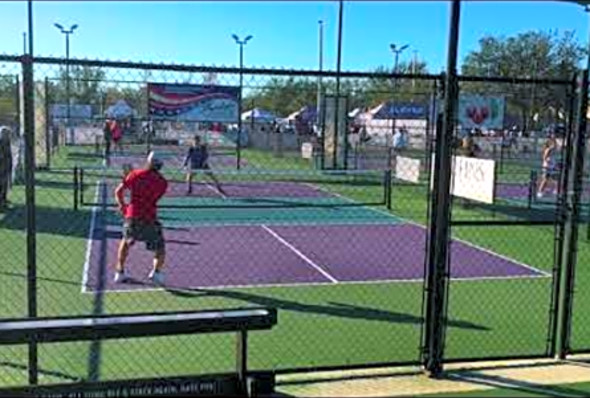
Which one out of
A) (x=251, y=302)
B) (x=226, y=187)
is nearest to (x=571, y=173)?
(x=251, y=302)

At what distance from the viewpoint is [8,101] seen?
9.59 metres

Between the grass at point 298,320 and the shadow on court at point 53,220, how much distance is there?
1090 mm

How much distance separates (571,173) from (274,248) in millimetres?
7831

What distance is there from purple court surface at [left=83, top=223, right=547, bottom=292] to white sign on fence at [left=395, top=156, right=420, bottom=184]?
6.67 m

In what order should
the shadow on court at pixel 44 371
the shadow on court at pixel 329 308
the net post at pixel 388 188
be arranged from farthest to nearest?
1. the net post at pixel 388 188
2. the shadow on court at pixel 329 308
3. the shadow on court at pixel 44 371

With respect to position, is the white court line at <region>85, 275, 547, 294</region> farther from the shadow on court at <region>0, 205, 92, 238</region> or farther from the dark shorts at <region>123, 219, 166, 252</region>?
the shadow on court at <region>0, 205, 92, 238</region>

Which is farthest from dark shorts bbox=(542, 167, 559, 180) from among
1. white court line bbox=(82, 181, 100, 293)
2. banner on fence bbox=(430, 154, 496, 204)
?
white court line bbox=(82, 181, 100, 293)

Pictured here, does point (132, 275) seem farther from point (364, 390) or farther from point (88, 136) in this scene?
point (88, 136)

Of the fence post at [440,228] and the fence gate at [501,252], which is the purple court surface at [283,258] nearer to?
the fence gate at [501,252]

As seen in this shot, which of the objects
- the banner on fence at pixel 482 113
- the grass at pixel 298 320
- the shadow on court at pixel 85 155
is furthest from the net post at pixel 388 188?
the shadow on court at pixel 85 155

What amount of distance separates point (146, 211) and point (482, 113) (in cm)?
830

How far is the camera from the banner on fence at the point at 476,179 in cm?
1856

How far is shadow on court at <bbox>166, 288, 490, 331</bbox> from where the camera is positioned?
9.14 m

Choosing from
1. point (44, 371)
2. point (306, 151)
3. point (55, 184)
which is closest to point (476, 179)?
point (55, 184)
